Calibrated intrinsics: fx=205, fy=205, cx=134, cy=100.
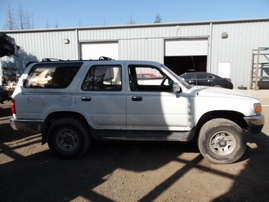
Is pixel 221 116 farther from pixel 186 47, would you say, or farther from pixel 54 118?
pixel 186 47

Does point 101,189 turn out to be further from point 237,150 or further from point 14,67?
point 14,67

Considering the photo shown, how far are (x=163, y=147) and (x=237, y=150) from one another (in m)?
1.53

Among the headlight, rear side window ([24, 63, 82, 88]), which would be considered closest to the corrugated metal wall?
the headlight

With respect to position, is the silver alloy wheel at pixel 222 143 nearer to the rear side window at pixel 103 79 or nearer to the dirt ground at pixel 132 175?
the dirt ground at pixel 132 175

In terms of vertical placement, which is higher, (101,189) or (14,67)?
(14,67)

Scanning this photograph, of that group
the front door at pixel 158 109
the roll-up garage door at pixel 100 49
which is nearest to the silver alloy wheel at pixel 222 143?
the front door at pixel 158 109

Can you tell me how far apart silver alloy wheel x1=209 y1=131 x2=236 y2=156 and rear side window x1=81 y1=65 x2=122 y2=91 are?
2.04m

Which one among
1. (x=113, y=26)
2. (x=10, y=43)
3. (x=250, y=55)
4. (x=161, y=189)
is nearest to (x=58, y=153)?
(x=161, y=189)

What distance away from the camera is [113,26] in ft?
57.9

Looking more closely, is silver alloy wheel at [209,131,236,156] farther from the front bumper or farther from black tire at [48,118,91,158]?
black tire at [48,118,91,158]

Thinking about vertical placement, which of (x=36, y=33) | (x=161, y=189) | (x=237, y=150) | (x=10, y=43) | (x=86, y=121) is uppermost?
(x=36, y=33)

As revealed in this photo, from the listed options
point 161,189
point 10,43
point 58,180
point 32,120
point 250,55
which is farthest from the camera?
point 250,55

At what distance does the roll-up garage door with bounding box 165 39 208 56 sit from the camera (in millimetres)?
17266

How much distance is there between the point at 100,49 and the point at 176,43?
22.2 feet
